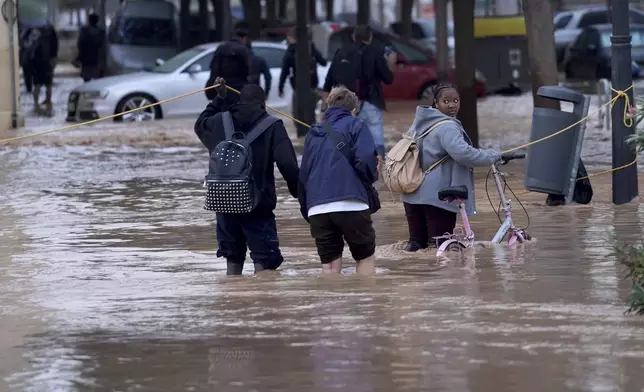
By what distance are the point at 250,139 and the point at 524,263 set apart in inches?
79.2

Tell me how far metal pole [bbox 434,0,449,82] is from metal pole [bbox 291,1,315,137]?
969 centimetres

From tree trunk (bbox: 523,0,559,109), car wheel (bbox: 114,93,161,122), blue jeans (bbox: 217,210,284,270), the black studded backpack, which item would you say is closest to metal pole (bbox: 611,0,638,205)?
tree trunk (bbox: 523,0,559,109)

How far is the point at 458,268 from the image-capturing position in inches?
394

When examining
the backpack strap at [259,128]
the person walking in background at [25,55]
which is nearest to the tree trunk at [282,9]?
the person walking in background at [25,55]

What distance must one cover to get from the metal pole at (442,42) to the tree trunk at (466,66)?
12.3 m

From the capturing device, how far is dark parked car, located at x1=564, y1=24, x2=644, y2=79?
37094mm

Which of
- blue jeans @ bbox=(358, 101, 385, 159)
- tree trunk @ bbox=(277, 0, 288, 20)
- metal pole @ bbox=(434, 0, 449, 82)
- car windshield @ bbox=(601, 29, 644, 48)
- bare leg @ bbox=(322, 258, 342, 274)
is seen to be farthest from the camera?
tree trunk @ bbox=(277, 0, 288, 20)

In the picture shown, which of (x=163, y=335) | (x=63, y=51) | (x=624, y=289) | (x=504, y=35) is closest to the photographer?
(x=163, y=335)

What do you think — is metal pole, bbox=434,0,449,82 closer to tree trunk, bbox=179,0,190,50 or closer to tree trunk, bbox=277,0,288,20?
tree trunk, bbox=179,0,190,50

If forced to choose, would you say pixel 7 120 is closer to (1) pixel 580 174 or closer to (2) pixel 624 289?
(1) pixel 580 174

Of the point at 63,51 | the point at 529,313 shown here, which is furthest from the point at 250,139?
the point at 63,51

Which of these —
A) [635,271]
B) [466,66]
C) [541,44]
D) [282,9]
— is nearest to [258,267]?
[635,271]

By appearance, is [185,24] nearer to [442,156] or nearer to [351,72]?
[351,72]

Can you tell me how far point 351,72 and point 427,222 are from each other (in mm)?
5877
